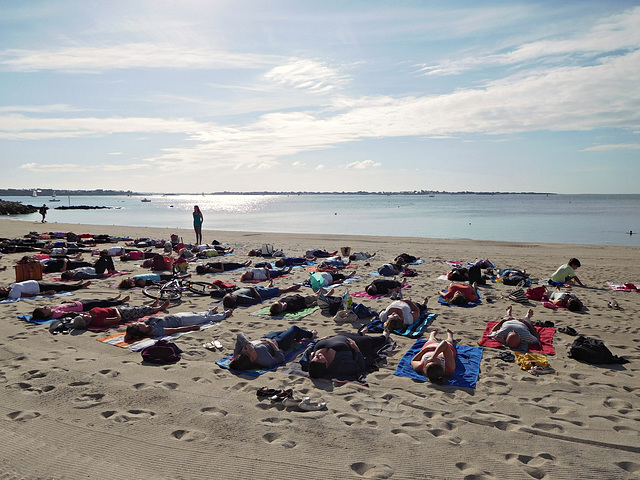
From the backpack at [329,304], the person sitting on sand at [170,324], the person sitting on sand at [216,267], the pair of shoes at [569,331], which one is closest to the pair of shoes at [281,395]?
the person sitting on sand at [170,324]

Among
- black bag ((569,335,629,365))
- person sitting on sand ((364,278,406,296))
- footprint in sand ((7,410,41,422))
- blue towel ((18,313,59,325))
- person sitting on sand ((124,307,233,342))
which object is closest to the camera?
footprint in sand ((7,410,41,422))

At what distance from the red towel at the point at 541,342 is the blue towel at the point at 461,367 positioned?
30cm

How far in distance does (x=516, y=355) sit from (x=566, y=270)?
6198mm

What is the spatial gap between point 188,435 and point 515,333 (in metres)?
4.66

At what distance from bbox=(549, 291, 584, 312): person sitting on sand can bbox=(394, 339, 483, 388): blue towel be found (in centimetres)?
326

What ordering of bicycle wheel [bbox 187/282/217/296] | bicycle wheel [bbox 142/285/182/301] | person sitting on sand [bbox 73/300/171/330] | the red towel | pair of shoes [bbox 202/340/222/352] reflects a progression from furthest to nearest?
bicycle wheel [bbox 187/282/217/296] < bicycle wheel [bbox 142/285/182/301] < person sitting on sand [bbox 73/300/171/330] < pair of shoes [bbox 202/340/222/352] < the red towel

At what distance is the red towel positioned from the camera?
19.8 feet

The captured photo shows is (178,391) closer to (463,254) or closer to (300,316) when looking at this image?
(300,316)

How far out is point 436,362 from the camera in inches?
198

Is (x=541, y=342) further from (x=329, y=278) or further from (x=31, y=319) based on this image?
(x=31, y=319)

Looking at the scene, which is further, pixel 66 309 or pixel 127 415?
pixel 66 309

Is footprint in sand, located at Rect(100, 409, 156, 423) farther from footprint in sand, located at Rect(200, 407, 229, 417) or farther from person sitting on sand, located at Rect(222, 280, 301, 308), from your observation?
person sitting on sand, located at Rect(222, 280, 301, 308)

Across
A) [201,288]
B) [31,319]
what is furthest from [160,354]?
[201,288]

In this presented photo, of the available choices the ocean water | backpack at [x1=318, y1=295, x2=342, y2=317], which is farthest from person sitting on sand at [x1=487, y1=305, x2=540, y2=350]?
the ocean water
